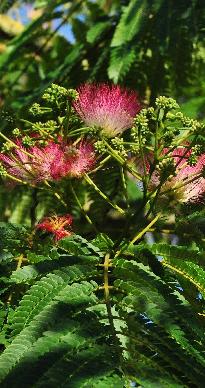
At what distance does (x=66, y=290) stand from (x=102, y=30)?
67.3 inches

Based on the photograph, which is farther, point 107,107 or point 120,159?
point 107,107

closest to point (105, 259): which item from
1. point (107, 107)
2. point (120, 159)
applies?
point (120, 159)

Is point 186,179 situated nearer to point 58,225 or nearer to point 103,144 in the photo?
point 103,144

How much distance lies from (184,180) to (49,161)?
33 centimetres

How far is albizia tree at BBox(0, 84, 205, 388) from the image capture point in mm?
1317

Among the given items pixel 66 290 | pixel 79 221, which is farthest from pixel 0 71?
pixel 66 290

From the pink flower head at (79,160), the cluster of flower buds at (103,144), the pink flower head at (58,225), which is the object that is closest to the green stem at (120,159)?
the cluster of flower buds at (103,144)

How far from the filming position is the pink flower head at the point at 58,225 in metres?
1.88

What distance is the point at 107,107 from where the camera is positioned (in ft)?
6.32

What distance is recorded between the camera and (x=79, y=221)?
2.24 m

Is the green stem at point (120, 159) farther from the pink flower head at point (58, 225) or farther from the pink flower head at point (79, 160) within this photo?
the pink flower head at point (58, 225)

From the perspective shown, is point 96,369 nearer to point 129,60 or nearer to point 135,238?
point 135,238

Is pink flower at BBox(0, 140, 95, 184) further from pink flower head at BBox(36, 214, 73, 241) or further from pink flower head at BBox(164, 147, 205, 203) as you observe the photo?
pink flower head at BBox(164, 147, 205, 203)

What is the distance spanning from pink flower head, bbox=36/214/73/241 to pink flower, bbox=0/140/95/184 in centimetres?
10
